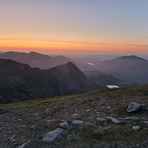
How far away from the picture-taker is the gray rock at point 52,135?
1934 centimetres

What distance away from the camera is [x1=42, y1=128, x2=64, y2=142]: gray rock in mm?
19344

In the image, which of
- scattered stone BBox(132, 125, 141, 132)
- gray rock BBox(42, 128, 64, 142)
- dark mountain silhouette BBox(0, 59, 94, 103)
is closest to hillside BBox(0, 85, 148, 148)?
gray rock BBox(42, 128, 64, 142)

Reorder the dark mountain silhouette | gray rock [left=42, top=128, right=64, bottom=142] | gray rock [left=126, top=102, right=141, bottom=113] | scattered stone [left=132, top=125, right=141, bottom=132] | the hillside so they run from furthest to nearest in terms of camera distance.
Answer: the dark mountain silhouette
gray rock [left=126, top=102, right=141, bottom=113]
scattered stone [left=132, top=125, right=141, bottom=132]
gray rock [left=42, top=128, right=64, bottom=142]
the hillside

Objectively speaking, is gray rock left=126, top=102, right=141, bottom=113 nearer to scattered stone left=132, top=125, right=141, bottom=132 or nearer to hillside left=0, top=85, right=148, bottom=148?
hillside left=0, top=85, right=148, bottom=148

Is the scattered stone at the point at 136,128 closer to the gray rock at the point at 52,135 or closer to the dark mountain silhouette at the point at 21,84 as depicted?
the gray rock at the point at 52,135

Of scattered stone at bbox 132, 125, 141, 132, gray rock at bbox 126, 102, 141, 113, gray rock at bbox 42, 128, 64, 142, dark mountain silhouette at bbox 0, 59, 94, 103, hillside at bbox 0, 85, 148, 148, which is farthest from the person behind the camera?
dark mountain silhouette at bbox 0, 59, 94, 103

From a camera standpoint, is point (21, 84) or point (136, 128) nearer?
point (136, 128)

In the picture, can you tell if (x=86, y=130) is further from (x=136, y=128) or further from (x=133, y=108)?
(x=133, y=108)

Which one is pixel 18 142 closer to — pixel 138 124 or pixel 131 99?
pixel 138 124

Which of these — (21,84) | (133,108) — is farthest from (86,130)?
(21,84)

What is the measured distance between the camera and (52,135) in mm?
19625

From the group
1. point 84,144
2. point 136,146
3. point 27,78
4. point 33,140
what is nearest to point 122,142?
point 136,146

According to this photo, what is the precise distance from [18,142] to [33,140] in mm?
1342

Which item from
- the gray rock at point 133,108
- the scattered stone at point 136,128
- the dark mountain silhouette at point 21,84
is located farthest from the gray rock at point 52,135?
the dark mountain silhouette at point 21,84
